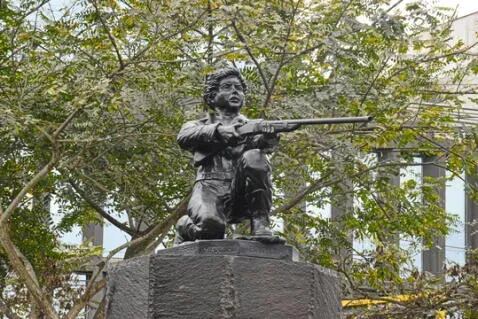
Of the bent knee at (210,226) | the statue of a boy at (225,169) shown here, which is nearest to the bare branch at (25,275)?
the statue of a boy at (225,169)

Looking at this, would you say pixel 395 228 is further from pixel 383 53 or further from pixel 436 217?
pixel 383 53

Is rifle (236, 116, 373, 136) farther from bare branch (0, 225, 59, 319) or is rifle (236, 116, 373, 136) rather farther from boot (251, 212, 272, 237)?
bare branch (0, 225, 59, 319)

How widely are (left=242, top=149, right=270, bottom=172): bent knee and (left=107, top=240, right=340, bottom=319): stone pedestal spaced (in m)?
0.53

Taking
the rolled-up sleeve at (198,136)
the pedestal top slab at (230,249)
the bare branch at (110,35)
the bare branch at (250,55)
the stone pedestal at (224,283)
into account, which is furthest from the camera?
the bare branch at (250,55)

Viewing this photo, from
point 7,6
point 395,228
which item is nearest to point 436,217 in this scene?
point 395,228

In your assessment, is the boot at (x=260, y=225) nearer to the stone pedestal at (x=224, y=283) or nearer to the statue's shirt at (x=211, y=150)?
the stone pedestal at (x=224, y=283)

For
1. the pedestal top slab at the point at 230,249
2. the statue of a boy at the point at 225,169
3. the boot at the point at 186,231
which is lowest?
the pedestal top slab at the point at 230,249

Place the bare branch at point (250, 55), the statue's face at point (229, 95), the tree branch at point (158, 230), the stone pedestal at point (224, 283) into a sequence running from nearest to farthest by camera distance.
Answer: the stone pedestal at point (224, 283), the statue's face at point (229, 95), the bare branch at point (250, 55), the tree branch at point (158, 230)

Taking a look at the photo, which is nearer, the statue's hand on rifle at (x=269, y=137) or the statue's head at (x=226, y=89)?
the statue's hand on rifle at (x=269, y=137)

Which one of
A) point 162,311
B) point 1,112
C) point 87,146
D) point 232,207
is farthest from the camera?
point 87,146

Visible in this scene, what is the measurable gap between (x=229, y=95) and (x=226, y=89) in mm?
51

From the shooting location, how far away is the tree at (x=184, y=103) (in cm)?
1438

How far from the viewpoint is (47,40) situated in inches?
599

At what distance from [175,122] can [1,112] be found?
7.79ft
